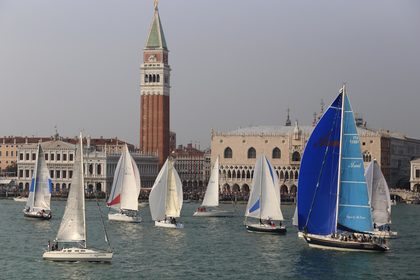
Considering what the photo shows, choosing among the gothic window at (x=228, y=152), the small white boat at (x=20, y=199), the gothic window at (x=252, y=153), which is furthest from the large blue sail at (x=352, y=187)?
the gothic window at (x=228, y=152)

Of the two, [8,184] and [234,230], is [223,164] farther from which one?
[234,230]

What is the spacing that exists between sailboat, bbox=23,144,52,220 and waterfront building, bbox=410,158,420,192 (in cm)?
5579

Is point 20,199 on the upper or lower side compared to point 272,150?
lower

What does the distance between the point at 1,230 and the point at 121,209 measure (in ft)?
30.8

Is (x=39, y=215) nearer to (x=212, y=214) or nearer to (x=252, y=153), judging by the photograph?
(x=212, y=214)

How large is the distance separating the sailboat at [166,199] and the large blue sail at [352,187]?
58.9 feet

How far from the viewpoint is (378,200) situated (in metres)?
51.9

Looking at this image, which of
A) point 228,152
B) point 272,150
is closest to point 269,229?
point 272,150

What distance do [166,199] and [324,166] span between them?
17959mm

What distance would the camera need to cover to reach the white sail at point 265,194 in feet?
180

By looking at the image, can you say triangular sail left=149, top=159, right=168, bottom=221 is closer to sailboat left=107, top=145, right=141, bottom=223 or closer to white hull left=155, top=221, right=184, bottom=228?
white hull left=155, top=221, right=184, bottom=228

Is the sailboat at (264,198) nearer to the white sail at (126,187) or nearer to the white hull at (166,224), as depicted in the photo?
the white hull at (166,224)

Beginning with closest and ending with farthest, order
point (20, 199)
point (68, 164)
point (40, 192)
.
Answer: point (40, 192) < point (20, 199) < point (68, 164)

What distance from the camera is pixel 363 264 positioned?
39375 millimetres
